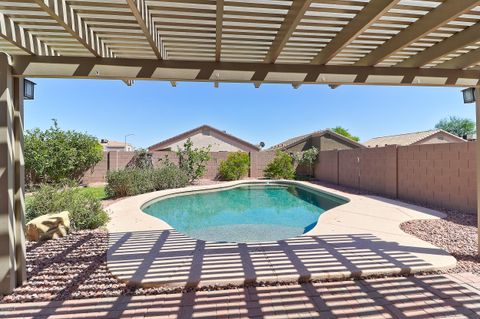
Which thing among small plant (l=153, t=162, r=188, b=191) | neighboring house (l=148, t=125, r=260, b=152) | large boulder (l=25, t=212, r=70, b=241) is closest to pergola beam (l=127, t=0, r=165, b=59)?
large boulder (l=25, t=212, r=70, b=241)

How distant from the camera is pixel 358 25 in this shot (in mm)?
2828

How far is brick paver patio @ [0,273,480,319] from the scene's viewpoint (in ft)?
9.37

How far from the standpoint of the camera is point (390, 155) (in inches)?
427

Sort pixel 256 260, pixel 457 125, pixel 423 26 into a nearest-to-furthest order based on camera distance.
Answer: pixel 423 26 → pixel 256 260 → pixel 457 125

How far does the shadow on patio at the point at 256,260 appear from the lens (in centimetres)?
357

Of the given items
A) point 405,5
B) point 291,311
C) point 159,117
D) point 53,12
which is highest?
point 159,117

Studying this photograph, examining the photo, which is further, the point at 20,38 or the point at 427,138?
the point at 427,138

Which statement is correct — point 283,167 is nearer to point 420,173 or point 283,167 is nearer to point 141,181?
point 141,181

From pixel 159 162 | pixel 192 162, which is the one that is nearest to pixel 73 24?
pixel 192 162

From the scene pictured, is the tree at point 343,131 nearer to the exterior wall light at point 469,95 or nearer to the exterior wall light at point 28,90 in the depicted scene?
the exterior wall light at point 469,95

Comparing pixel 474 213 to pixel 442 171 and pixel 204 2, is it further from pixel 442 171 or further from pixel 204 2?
pixel 204 2

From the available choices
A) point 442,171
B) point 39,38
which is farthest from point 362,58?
point 442,171

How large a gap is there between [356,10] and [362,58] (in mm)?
1279

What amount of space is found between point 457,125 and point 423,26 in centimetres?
5821
